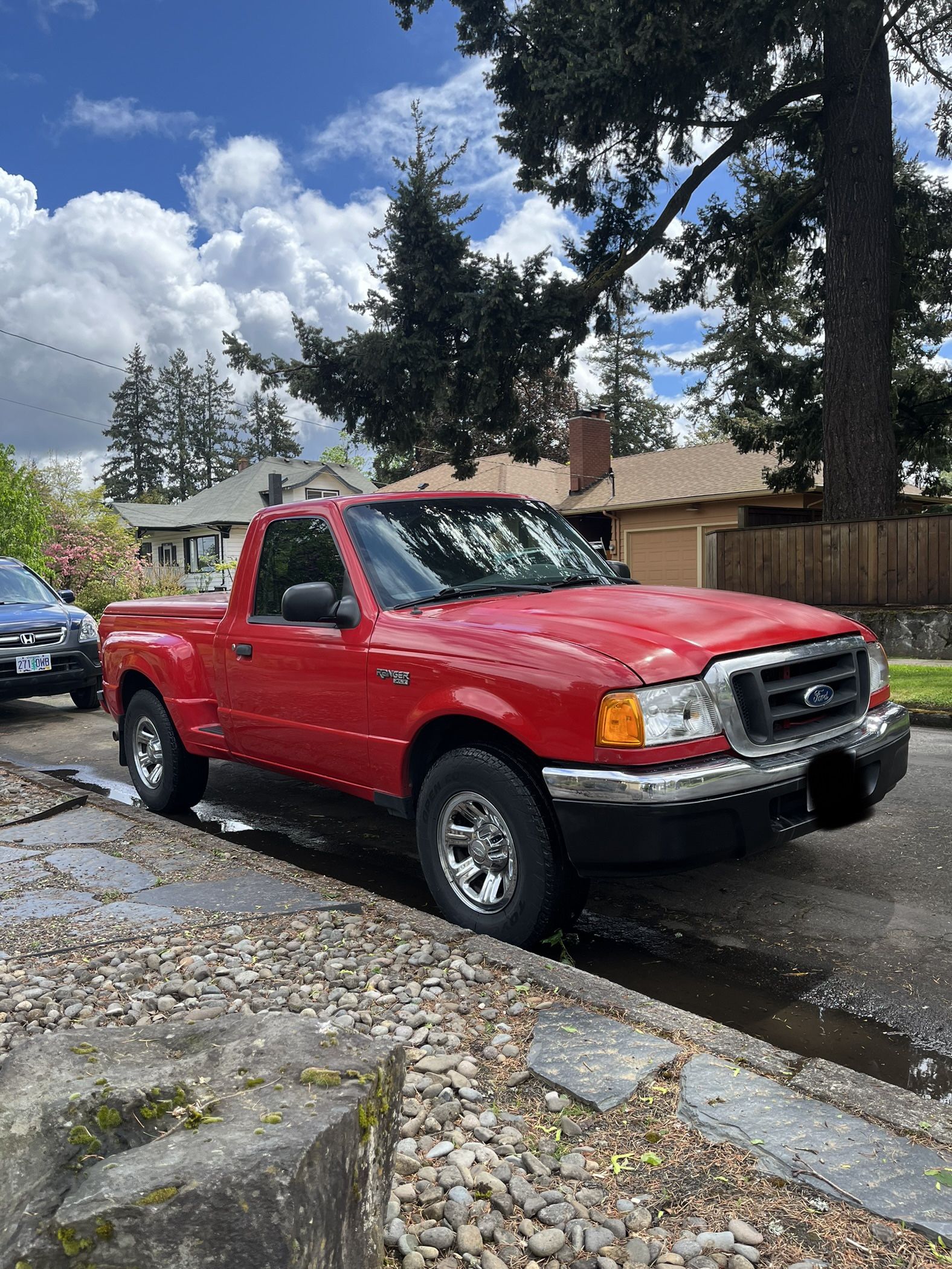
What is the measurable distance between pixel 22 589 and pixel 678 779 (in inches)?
425

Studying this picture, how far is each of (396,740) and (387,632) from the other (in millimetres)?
489

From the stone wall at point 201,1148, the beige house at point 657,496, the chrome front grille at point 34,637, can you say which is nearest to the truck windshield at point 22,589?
the chrome front grille at point 34,637

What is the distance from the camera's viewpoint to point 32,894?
4.73 meters

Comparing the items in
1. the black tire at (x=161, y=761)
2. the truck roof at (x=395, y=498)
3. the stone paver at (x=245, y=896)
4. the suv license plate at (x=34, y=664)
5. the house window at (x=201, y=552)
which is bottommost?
the stone paver at (x=245, y=896)

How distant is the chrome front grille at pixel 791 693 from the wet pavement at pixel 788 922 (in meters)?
0.91

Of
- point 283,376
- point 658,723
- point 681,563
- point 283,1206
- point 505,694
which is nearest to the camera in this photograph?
point 283,1206

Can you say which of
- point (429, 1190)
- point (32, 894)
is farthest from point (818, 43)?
point (429, 1190)

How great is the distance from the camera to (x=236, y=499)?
49062mm

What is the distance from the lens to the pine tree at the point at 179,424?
90.2 metres

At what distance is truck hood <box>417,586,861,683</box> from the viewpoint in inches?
145

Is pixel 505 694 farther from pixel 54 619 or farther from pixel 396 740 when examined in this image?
pixel 54 619

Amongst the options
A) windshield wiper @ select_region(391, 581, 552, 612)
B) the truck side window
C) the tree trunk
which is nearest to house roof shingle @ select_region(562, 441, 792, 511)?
the tree trunk

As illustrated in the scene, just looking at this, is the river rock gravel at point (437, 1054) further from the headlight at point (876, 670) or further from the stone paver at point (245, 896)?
the headlight at point (876, 670)

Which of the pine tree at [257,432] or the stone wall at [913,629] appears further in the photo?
the pine tree at [257,432]
